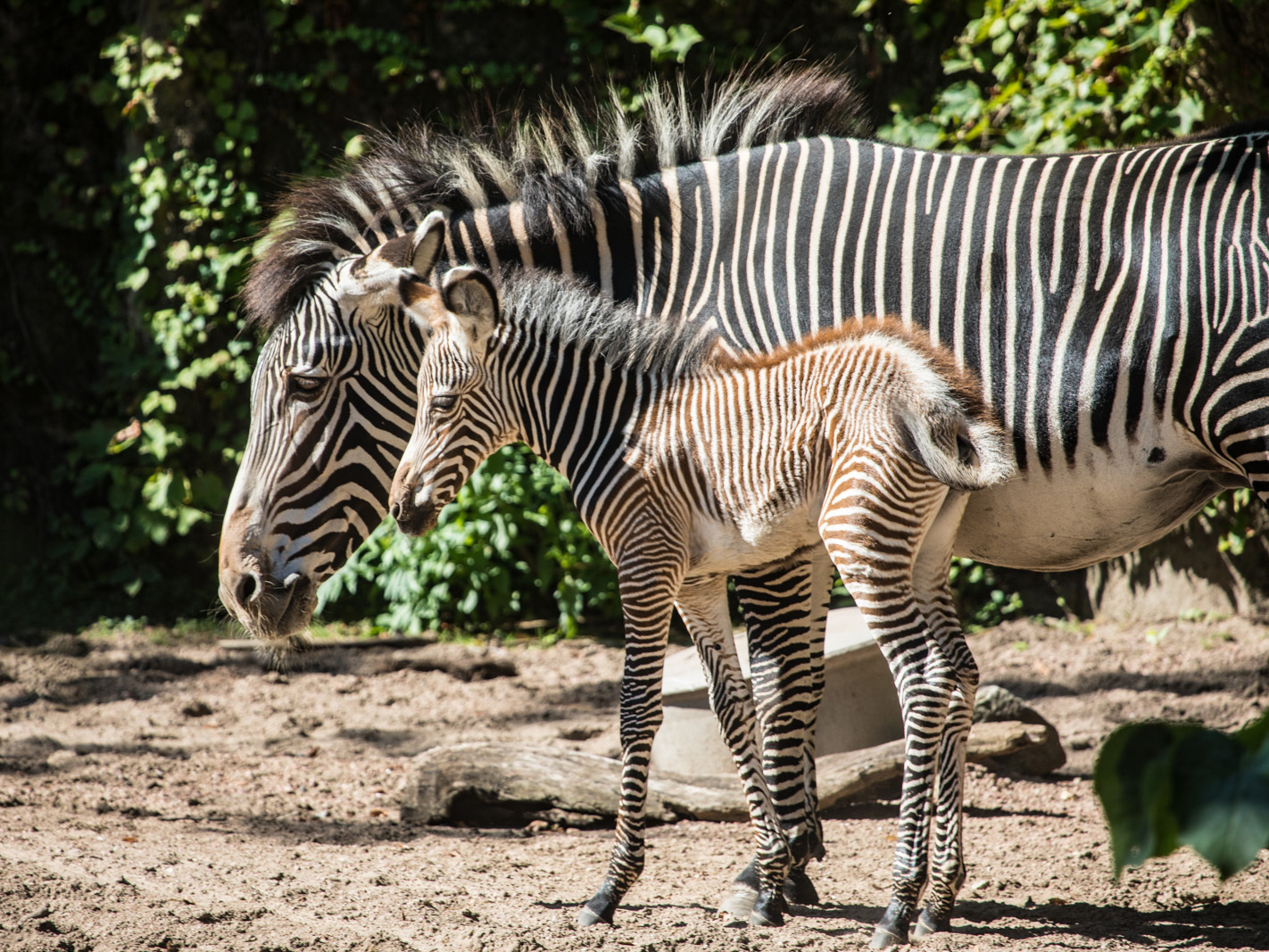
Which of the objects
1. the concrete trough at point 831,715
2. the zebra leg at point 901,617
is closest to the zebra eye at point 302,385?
the concrete trough at point 831,715

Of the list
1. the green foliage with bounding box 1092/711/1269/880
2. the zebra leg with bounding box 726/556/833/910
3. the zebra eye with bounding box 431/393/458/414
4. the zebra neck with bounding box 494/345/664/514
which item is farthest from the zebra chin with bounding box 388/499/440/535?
the green foliage with bounding box 1092/711/1269/880

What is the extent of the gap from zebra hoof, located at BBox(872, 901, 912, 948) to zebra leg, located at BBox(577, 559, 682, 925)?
0.78m

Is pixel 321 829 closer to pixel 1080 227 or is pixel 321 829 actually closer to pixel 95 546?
pixel 1080 227

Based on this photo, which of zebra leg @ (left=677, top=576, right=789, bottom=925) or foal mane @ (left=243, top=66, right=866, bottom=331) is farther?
foal mane @ (left=243, top=66, right=866, bottom=331)

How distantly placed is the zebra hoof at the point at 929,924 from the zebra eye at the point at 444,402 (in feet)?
7.56

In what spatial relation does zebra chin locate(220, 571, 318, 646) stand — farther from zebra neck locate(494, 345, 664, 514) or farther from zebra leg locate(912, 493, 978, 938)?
zebra leg locate(912, 493, 978, 938)

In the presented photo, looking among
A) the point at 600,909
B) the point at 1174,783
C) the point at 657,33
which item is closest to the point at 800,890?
the point at 600,909

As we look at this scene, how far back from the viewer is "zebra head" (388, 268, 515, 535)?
12.5 feet

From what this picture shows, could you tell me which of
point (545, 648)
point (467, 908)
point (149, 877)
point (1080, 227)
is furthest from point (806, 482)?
point (545, 648)

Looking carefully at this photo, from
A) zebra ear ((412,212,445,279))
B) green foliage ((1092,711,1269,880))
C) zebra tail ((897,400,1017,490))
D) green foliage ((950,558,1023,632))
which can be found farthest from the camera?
green foliage ((950,558,1023,632))

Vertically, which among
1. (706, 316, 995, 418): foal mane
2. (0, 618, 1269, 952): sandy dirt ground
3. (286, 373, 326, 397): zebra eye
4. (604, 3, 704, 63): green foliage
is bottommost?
(0, 618, 1269, 952): sandy dirt ground

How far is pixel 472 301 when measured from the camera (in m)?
3.80

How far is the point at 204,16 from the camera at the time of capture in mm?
8648

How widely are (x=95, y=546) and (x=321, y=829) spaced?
568 centimetres
